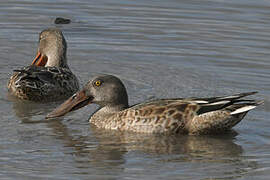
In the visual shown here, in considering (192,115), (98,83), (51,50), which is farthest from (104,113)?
(51,50)

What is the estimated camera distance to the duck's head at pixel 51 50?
14062 millimetres

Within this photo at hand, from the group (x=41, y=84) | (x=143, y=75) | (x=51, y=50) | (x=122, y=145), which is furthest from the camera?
(x=51, y=50)

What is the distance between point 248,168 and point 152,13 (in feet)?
30.4

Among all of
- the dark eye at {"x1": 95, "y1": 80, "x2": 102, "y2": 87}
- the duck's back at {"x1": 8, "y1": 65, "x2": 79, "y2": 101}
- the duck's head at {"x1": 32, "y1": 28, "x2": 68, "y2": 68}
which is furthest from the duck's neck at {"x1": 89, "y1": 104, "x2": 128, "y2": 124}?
the duck's head at {"x1": 32, "y1": 28, "x2": 68, "y2": 68}

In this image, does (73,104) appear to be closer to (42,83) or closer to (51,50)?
(42,83)

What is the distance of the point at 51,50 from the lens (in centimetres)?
1420

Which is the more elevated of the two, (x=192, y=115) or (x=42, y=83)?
(x=192, y=115)

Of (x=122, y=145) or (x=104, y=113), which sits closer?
(x=122, y=145)

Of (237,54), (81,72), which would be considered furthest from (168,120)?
(237,54)

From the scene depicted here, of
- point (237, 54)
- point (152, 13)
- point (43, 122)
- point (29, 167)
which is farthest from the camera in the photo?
point (152, 13)

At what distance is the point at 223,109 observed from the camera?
10.9 metres

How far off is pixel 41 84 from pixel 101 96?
59.1 inches

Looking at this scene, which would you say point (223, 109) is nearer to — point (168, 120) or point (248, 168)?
point (168, 120)

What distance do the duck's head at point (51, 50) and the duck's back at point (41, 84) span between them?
3.04ft
